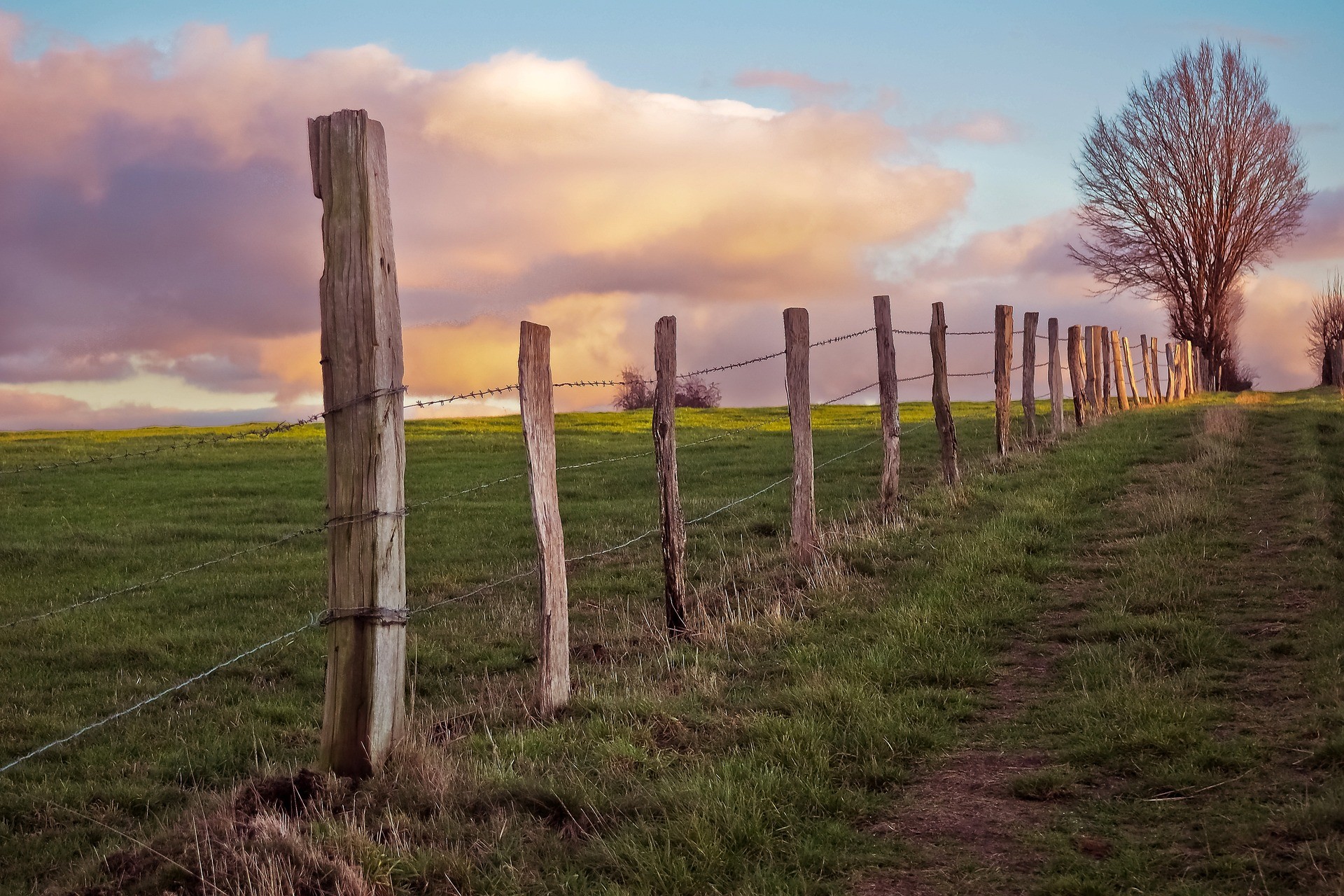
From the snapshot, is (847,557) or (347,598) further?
(847,557)

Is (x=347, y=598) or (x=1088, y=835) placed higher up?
(x=347, y=598)

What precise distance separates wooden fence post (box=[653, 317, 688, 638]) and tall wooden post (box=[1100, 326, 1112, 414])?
21802 mm

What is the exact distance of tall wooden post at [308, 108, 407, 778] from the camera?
6.02m

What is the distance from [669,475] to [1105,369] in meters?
23.8

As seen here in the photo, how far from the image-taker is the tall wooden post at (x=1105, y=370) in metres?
29.1

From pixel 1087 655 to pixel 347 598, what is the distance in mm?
5223

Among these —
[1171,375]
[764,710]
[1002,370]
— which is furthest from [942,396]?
[1171,375]

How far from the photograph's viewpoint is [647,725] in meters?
6.48

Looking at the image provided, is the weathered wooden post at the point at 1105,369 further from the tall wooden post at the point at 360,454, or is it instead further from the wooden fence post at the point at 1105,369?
the tall wooden post at the point at 360,454

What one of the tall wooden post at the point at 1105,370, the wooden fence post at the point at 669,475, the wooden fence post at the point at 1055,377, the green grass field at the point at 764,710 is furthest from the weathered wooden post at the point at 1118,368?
the wooden fence post at the point at 669,475

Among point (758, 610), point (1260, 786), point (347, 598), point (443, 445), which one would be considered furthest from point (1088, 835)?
A: point (443, 445)

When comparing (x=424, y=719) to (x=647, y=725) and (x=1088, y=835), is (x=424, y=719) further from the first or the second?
(x=1088, y=835)

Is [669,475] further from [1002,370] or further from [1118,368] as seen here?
[1118,368]

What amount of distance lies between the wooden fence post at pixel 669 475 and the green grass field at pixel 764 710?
17.1 inches
